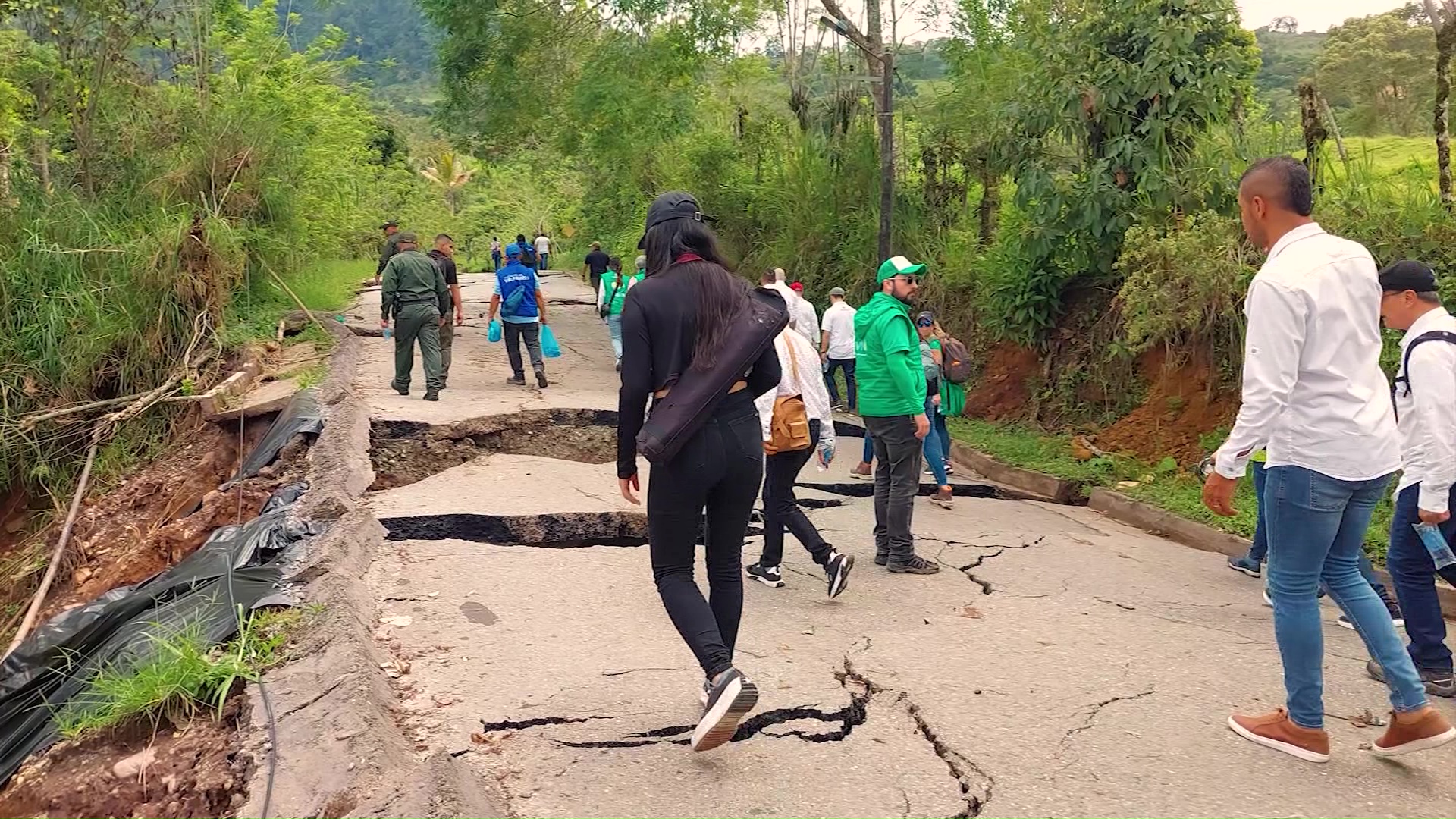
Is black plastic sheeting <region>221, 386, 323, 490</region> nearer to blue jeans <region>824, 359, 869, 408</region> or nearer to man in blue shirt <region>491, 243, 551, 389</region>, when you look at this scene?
man in blue shirt <region>491, 243, 551, 389</region>

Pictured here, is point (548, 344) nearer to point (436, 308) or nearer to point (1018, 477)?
point (436, 308)

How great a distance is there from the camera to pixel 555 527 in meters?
7.23

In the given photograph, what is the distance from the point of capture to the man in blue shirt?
37.8 feet

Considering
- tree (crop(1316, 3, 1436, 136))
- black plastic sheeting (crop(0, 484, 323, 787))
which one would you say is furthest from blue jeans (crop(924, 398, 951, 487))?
tree (crop(1316, 3, 1436, 136))

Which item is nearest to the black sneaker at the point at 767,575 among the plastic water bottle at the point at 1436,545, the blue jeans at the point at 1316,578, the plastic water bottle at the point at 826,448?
the plastic water bottle at the point at 826,448

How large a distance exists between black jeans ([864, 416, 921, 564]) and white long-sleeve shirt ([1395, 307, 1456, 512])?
8.18 ft

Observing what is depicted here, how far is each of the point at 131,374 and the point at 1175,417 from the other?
11052mm

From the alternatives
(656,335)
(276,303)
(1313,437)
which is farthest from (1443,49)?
(276,303)

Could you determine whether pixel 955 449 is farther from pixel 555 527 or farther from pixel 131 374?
pixel 131 374

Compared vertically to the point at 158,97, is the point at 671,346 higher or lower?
lower

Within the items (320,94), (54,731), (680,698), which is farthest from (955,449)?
(320,94)

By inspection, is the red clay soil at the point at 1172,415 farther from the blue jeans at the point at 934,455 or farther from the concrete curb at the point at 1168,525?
the blue jeans at the point at 934,455

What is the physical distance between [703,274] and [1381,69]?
24.8m

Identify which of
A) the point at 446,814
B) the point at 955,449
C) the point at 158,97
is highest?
the point at 158,97
